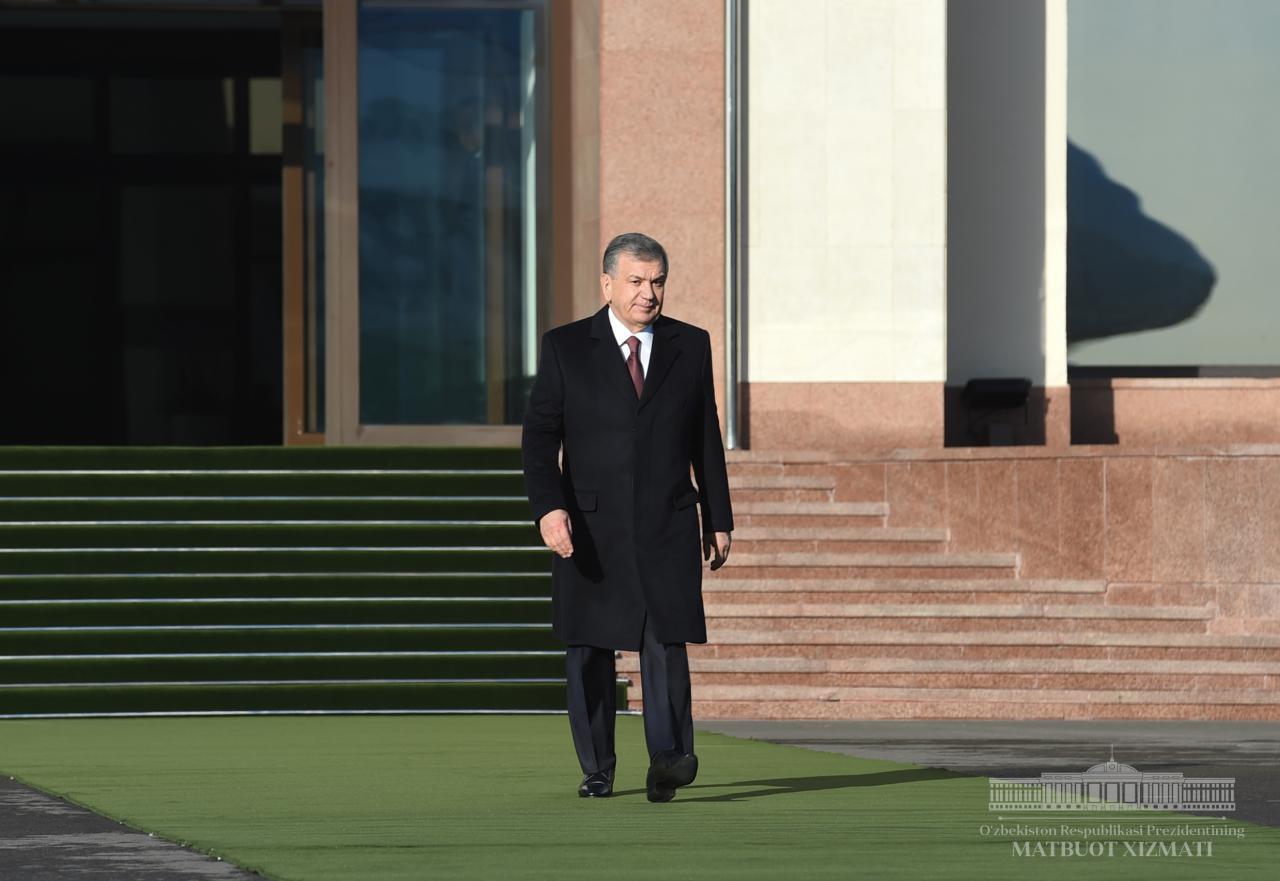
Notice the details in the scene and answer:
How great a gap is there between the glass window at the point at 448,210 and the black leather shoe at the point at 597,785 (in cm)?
1195

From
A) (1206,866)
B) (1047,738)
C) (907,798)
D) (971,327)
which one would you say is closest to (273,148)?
(971,327)

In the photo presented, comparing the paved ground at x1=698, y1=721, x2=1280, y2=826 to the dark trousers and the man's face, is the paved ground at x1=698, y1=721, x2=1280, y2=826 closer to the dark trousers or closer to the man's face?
the dark trousers

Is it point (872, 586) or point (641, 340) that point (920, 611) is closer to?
point (872, 586)

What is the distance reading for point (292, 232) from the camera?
2020 cm

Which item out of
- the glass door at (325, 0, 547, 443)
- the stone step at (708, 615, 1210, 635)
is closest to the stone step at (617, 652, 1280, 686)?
the stone step at (708, 615, 1210, 635)

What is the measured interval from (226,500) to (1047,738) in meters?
6.38

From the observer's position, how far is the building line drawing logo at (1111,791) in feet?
25.2

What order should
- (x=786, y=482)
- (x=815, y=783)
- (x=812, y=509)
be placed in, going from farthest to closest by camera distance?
(x=786, y=482)
(x=812, y=509)
(x=815, y=783)

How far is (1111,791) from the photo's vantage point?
843 cm

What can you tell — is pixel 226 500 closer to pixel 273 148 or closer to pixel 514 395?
pixel 514 395

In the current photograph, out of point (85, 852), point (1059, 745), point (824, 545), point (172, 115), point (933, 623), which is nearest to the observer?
point (85, 852)

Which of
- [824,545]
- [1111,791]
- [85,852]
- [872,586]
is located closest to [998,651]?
[872,586]

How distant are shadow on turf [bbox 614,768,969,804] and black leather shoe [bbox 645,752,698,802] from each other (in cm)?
13

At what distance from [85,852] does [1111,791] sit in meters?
3.78
